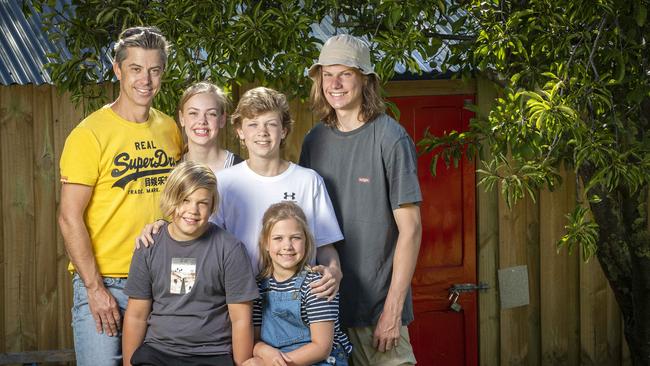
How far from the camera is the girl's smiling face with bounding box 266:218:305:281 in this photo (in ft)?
14.2

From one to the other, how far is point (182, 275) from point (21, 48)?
3228 millimetres

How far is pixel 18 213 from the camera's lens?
710 cm

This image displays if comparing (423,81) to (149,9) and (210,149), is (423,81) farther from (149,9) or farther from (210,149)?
(210,149)

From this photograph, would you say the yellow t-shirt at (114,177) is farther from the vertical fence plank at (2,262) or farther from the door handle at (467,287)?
the door handle at (467,287)

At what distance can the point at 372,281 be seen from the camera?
457cm

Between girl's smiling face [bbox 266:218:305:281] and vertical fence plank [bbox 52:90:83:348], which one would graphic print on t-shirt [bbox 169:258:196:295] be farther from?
vertical fence plank [bbox 52:90:83:348]

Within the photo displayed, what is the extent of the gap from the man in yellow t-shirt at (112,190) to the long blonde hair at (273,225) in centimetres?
48

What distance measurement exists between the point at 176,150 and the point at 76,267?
0.67m

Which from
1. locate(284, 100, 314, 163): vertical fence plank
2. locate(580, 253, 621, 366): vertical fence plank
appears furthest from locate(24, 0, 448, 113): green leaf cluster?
locate(580, 253, 621, 366): vertical fence plank

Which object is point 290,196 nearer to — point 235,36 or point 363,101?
point 363,101

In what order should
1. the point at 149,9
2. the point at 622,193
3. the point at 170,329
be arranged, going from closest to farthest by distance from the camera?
1. the point at 170,329
2. the point at 149,9
3. the point at 622,193

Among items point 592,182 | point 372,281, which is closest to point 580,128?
point 592,182

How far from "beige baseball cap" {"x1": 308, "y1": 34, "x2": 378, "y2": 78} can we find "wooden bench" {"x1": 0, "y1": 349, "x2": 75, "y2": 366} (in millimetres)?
3122

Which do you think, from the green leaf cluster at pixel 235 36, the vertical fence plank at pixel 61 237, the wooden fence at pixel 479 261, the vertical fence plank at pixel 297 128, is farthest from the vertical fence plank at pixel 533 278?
the vertical fence plank at pixel 61 237
